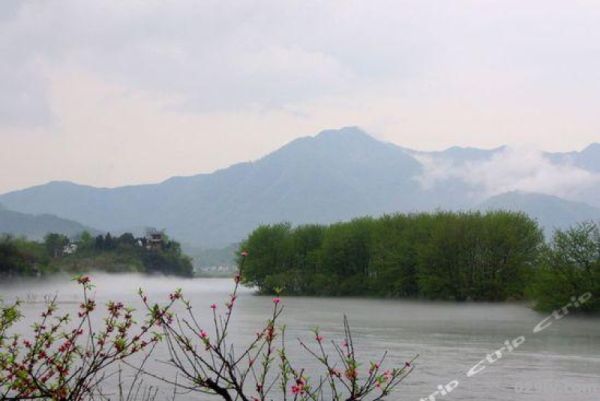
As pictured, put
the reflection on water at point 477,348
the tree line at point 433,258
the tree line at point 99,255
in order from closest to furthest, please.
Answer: the reflection on water at point 477,348, the tree line at point 433,258, the tree line at point 99,255

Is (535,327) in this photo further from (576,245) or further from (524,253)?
(524,253)

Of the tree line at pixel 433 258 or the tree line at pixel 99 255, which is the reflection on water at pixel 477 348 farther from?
the tree line at pixel 99 255

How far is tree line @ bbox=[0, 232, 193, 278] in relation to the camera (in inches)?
4208

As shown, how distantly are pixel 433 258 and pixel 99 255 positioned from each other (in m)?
76.3

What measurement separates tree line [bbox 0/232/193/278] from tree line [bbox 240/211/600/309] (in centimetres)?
3174

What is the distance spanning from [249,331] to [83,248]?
107 m

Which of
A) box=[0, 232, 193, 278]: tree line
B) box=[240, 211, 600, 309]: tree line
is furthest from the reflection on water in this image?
box=[0, 232, 193, 278]: tree line

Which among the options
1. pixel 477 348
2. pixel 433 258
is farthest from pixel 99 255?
pixel 477 348

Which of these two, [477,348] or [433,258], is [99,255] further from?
[477,348]

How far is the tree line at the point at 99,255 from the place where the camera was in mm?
106875

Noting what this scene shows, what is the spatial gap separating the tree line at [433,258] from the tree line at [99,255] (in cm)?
3174

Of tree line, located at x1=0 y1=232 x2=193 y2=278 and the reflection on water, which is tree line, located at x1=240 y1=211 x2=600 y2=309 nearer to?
the reflection on water

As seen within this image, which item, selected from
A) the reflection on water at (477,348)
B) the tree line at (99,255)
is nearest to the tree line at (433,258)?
the reflection on water at (477,348)

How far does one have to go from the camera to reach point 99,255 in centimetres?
13138
